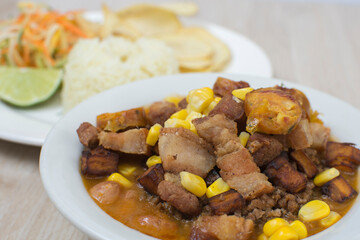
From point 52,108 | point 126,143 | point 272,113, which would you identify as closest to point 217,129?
point 272,113

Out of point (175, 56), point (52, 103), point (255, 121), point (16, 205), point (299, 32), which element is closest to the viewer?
point (255, 121)

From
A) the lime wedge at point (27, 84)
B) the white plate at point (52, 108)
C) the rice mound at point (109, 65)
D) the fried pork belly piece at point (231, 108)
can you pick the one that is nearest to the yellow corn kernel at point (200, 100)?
the fried pork belly piece at point (231, 108)

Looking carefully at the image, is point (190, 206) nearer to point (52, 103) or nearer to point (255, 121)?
point (255, 121)

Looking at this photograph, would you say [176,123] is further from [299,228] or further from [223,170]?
[299,228]

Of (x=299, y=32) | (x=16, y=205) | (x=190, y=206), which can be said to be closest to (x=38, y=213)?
(x=16, y=205)

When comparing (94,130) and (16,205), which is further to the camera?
(16,205)
